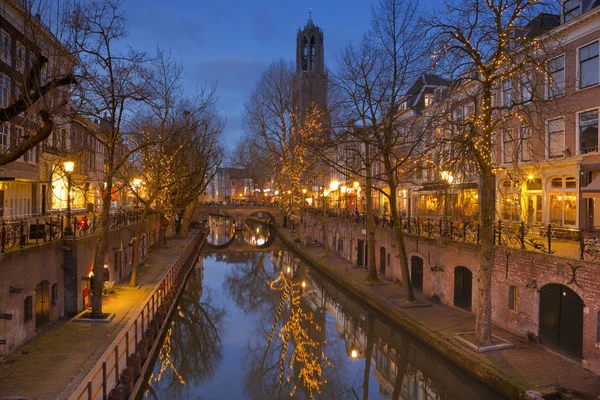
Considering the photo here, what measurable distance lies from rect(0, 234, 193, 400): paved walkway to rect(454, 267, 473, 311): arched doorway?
12.3 metres

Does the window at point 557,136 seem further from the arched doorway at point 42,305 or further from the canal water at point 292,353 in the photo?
the arched doorway at point 42,305

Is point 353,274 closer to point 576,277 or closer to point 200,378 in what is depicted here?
point 200,378

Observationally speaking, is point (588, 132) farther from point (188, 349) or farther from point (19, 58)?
point (19, 58)

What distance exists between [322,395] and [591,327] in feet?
24.2

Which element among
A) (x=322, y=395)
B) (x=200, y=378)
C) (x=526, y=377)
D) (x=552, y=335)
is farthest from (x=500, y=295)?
(x=200, y=378)

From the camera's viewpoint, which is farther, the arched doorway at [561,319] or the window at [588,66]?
the window at [588,66]

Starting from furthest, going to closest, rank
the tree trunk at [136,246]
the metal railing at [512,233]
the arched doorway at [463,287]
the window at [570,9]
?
the tree trunk at [136,246] < the window at [570,9] < the arched doorway at [463,287] < the metal railing at [512,233]

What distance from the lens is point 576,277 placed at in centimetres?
1242

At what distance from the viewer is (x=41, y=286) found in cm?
1509

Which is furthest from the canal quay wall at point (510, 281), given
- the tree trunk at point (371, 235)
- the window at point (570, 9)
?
the window at point (570, 9)

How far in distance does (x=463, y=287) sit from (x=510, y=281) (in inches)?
127

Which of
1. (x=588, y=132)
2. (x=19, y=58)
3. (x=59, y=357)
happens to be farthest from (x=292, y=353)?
(x=588, y=132)

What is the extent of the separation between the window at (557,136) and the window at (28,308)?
822 inches

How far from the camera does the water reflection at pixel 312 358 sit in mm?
14086
